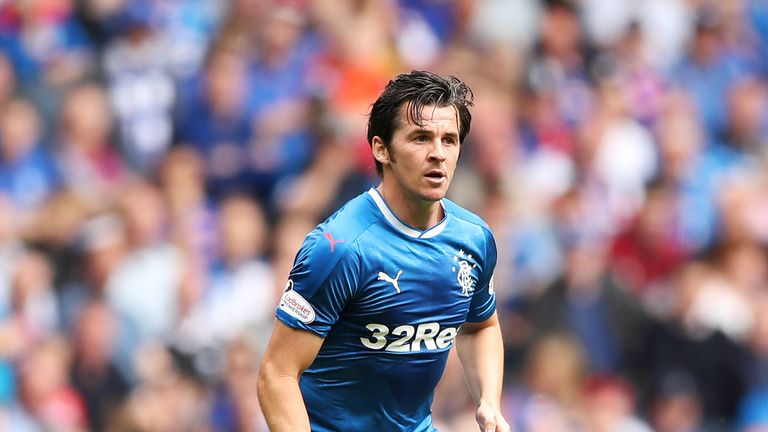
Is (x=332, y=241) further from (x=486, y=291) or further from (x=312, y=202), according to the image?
(x=312, y=202)

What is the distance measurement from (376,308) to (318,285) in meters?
0.28

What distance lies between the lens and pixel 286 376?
4.95 m

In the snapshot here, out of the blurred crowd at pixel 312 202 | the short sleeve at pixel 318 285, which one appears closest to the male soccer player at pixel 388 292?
the short sleeve at pixel 318 285

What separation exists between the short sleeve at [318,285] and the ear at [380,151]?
15.4 inches

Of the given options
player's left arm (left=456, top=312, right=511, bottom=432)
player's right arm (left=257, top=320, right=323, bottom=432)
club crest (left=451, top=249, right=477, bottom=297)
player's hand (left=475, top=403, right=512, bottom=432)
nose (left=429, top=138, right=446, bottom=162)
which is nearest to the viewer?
player's right arm (left=257, top=320, right=323, bottom=432)

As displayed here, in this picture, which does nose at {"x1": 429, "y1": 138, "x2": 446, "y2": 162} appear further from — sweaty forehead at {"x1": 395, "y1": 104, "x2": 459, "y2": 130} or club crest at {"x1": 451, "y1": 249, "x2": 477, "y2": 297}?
club crest at {"x1": 451, "y1": 249, "x2": 477, "y2": 297}

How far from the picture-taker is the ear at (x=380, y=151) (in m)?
5.16

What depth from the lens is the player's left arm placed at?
5441 mm

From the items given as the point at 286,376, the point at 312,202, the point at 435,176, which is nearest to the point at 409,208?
the point at 435,176

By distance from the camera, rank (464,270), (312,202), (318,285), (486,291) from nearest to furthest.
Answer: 1. (318,285)
2. (464,270)
3. (486,291)
4. (312,202)

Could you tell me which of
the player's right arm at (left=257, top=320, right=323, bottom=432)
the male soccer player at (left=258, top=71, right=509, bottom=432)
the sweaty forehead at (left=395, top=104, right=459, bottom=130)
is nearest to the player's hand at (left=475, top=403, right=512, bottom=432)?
the male soccer player at (left=258, top=71, right=509, bottom=432)

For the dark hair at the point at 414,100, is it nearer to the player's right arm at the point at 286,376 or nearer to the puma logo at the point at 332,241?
the puma logo at the point at 332,241

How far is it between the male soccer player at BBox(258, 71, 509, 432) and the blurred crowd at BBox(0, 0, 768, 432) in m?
3.99

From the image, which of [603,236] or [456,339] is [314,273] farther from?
[603,236]
